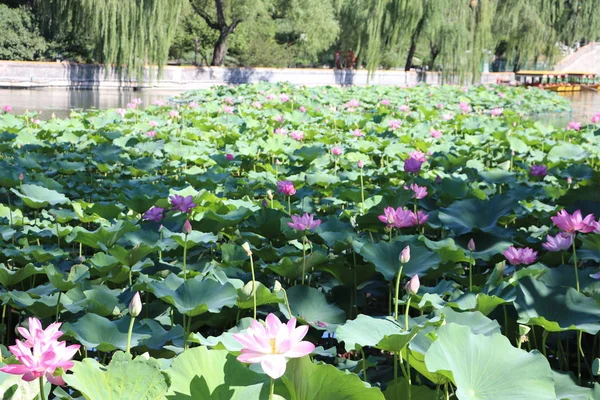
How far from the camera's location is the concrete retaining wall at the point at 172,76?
17.2 meters

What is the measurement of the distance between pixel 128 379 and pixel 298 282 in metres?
1.08

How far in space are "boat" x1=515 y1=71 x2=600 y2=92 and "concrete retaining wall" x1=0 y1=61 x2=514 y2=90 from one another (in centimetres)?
343

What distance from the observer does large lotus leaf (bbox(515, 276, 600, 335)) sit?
4.29 ft

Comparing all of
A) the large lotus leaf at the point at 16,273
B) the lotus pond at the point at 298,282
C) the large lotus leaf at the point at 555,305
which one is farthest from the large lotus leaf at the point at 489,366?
the large lotus leaf at the point at 16,273

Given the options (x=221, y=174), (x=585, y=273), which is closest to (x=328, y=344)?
(x=585, y=273)

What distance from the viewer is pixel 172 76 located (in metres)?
19.2

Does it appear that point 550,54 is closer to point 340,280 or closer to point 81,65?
point 81,65

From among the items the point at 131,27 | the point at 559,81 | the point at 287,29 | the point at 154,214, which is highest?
the point at 287,29

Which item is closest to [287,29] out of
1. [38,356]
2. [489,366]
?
[489,366]

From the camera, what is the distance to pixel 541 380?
0.96 m

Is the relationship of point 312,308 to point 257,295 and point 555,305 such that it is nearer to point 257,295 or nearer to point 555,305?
point 257,295

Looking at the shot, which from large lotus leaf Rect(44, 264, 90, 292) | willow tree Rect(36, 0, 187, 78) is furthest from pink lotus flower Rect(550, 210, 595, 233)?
willow tree Rect(36, 0, 187, 78)

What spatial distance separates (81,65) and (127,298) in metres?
17.5

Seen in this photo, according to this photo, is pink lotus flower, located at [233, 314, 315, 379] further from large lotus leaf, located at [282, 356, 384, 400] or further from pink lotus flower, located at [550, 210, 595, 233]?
pink lotus flower, located at [550, 210, 595, 233]
